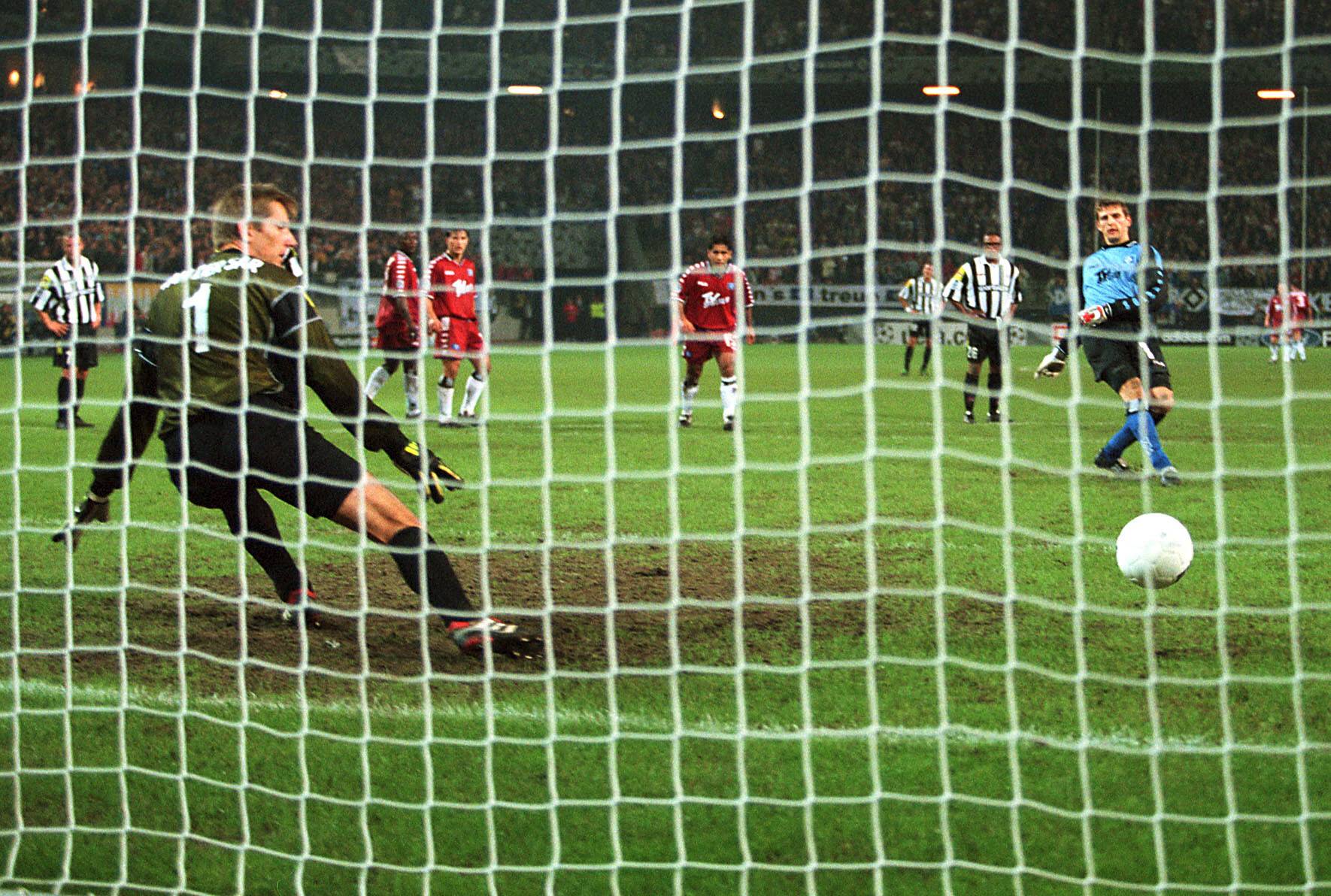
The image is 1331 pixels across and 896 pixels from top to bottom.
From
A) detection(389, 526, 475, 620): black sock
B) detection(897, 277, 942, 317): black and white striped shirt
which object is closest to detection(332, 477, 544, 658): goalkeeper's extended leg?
detection(389, 526, 475, 620): black sock

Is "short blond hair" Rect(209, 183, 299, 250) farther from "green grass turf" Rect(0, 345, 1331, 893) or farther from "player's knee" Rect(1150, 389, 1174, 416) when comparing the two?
"player's knee" Rect(1150, 389, 1174, 416)

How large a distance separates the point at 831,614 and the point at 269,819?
2632 millimetres

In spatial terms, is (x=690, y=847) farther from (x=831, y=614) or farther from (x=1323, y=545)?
(x=1323, y=545)

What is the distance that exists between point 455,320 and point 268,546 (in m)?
8.95

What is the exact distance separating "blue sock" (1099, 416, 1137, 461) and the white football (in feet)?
12.9

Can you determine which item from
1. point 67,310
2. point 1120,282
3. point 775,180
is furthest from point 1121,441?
point 775,180

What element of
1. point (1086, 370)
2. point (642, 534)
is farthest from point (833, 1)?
point (642, 534)

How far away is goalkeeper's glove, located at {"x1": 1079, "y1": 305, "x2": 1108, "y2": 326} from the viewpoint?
8.73m

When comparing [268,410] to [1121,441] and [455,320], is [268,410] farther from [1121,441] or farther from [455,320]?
[455,320]

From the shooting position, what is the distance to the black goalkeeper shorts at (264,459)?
4715 millimetres

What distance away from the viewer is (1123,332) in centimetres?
897

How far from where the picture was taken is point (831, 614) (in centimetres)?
569

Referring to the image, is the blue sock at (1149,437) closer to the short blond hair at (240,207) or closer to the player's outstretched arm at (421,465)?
the player's outstretched arm at (421,465)

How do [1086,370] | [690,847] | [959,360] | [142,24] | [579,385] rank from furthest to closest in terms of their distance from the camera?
[959,360] → [1086,370] → [579,385] → [142,24] → [690,847]
